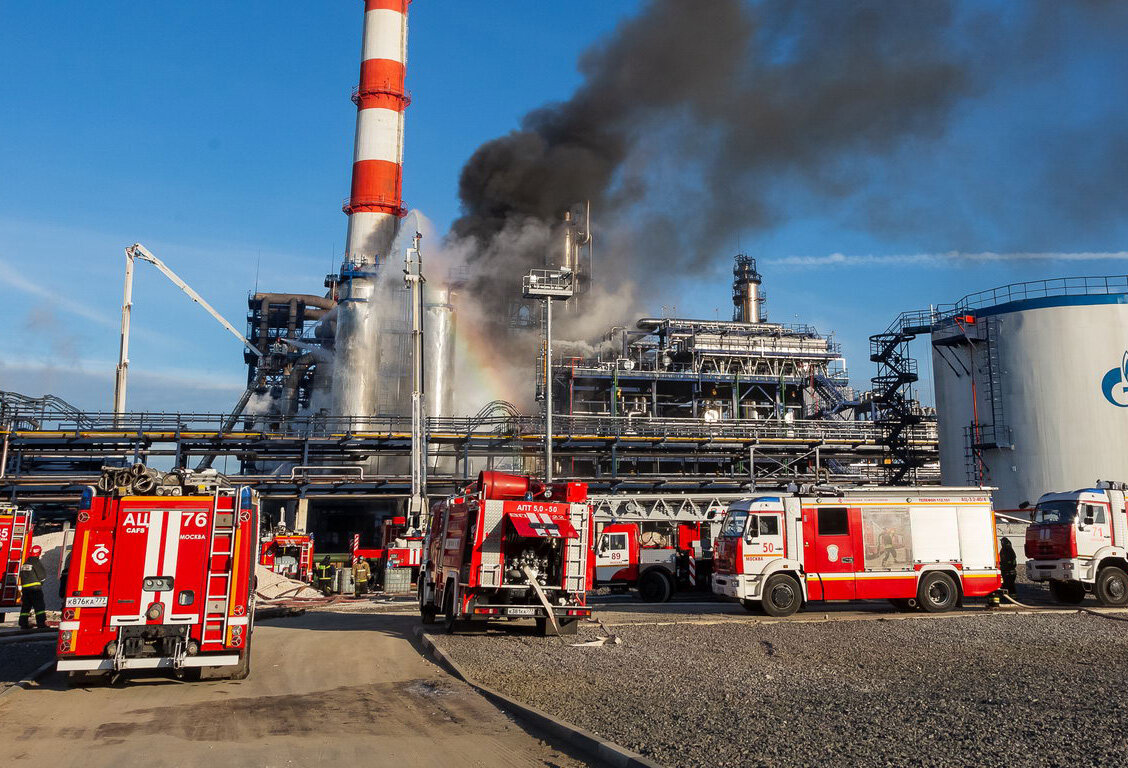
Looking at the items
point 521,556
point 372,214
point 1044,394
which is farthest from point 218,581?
point 372,214

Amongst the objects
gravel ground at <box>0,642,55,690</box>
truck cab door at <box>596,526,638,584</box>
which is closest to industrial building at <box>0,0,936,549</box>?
truck cab door at <box>596,526,638,584</box>

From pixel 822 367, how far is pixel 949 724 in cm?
6031

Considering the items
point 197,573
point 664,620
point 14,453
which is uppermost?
point 14,453

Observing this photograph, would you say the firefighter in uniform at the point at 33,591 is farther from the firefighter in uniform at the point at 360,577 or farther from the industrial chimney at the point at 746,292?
the industrial chimney at the point at 746,292

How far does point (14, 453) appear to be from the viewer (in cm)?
4719

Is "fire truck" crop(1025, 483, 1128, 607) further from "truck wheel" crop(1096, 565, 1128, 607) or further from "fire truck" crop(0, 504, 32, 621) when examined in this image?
"fire truck" crop(0, 504, 32, 621)

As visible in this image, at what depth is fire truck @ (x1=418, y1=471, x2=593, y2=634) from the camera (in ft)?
54.7

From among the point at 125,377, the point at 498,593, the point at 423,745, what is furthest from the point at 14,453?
the point at 423,745

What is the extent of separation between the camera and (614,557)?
90.3ft

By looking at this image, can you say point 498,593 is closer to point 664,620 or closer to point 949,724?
point 664,620

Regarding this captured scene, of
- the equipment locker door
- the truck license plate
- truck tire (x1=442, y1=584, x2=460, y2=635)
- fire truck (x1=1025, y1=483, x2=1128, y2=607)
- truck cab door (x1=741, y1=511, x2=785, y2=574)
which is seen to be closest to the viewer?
the truck license plate

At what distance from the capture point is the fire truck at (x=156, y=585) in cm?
1098

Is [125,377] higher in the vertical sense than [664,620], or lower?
higher

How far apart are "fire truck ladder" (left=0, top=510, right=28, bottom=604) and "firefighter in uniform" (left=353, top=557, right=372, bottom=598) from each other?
11.9 meters
